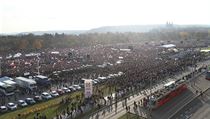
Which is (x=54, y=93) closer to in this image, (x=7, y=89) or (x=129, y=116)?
(x=7, y=89)

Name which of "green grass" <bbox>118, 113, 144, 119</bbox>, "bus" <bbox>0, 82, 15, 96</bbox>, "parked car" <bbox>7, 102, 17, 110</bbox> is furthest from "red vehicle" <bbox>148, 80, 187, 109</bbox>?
"bus" <bbox>0, 82, 15, 96</bbox>

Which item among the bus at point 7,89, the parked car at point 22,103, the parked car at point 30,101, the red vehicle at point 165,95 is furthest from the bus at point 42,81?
the red vehicle at point 165,95

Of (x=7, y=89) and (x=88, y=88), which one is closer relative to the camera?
(x=88, y=88)

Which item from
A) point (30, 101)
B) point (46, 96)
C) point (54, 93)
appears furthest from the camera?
point (54, 93)

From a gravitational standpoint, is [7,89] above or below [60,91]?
above

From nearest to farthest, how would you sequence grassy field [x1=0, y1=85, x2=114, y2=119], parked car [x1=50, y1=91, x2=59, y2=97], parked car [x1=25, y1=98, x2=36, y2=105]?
grassy field [x1=0, y1=85, x2=114, y2=119] → parked car [x1=25, y1=98, x2=36, y2=105] → parked car [x1=50, y1=91, x2=59, y2=97]

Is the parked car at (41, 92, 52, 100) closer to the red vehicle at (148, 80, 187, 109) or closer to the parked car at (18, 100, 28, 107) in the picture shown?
the parked car at (18, 100, 28, 107)

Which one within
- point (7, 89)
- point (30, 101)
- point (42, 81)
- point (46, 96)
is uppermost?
point (7, 89)

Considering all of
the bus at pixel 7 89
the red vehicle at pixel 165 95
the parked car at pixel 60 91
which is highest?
the bus at pixel 7 89

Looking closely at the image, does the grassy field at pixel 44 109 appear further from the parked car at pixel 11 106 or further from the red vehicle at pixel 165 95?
the red vehicle at pixel 165 95

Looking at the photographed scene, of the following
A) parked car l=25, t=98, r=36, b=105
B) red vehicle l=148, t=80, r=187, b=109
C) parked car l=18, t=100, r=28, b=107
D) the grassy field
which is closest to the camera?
the grassy field

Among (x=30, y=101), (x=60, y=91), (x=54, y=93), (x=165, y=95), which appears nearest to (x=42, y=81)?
(x=60, y=91)

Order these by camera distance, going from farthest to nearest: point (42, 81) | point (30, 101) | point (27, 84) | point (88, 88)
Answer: point (42, 81)
point (27, 84)
point (88, 88)
point (30, 101)
